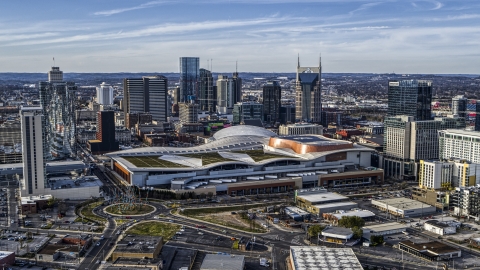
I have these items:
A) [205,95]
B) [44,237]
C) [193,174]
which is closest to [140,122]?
[205,95]

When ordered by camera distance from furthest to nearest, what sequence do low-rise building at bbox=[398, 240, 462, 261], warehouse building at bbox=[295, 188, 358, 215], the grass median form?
warehouse building at bbox=[295, 188, 358, 215] → the grass median → low-rise building at bbox=[398, 240, 462, 261]

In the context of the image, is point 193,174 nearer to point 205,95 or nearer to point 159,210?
point 159,210

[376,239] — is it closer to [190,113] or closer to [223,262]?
[223,262]

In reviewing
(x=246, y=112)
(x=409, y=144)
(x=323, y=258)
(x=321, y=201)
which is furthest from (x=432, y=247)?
(x=246, y=112)

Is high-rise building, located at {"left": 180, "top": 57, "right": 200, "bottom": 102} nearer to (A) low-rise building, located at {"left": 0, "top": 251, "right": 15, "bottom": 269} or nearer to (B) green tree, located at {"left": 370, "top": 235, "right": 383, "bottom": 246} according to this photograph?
(B) green tree, located at {"left": 370, "top": 235, "right": 383, "bottom": 246}

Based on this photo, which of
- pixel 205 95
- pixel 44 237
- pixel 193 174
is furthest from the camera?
pixel 205 95

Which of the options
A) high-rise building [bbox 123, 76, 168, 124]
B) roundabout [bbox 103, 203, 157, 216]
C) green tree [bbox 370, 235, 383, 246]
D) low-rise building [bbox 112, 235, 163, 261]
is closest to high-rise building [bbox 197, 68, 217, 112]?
high-rise building [bbox 123, 76, 168, 124]
